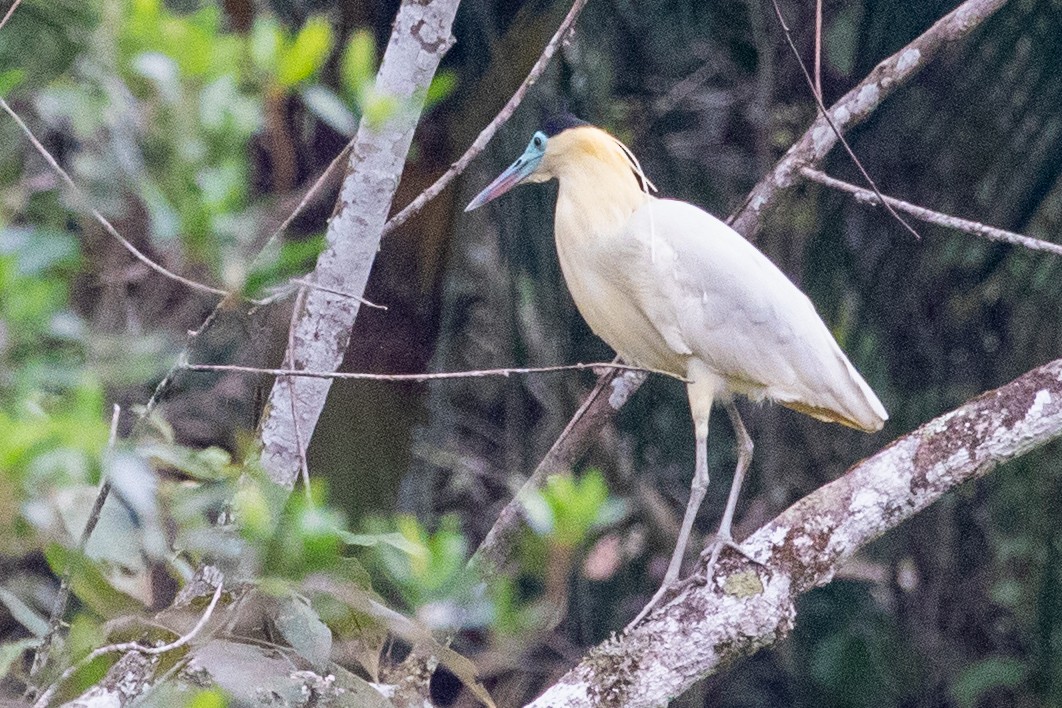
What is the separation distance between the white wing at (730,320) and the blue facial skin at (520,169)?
28cm

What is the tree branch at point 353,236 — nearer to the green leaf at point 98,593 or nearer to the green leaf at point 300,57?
the green leaf at point 98,593

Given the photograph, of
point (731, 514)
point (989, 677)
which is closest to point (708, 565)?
point (731, 514)

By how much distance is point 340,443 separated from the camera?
3.54 metres

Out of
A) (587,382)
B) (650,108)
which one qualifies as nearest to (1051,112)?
(650,108)

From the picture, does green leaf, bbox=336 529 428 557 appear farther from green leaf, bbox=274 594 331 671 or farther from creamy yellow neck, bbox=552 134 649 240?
creamy yellow neck, bbox=552 134 649 240

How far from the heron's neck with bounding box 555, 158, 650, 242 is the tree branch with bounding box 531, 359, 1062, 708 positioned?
891 mm

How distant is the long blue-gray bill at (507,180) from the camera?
3.06 metres

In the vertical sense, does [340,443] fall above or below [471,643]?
above

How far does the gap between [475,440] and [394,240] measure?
5.82ft

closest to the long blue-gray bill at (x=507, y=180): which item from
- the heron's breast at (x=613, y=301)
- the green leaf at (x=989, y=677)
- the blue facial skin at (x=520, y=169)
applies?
the blue facial skin at (x=520, y=169)

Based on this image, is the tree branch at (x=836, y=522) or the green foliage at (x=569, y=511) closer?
the green foliage at (x=569, y=511)

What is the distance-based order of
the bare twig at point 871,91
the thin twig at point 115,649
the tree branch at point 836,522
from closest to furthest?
the thin twig at point 115,649
the tree branch at point 836,522
the bare twig at point 871,91

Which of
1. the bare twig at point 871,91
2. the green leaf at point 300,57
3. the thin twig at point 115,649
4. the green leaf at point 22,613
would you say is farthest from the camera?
the bare twig at point 871,91

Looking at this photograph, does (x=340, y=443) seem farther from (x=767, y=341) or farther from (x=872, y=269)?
(x=872, y=269)
